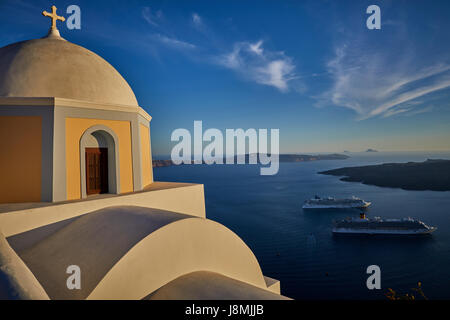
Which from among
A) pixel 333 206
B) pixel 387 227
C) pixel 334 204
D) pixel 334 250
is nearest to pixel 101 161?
pixel 334 250

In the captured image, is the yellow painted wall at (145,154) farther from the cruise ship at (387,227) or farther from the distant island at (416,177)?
the distant island at (416,177)

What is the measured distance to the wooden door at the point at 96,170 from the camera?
615 centimetres

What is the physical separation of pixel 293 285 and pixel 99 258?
1812 cm

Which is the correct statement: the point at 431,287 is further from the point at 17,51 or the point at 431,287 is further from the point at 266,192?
the point at 266,192

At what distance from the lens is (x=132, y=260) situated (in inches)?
130

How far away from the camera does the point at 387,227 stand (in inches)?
1081

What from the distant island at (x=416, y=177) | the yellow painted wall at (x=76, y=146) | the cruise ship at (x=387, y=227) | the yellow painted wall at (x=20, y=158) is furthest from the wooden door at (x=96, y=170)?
the distant island at (x=416, y=177)

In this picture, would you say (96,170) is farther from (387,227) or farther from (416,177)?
(416,177)

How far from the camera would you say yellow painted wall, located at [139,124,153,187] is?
290 inches

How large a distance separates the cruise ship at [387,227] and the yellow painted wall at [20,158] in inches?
1127

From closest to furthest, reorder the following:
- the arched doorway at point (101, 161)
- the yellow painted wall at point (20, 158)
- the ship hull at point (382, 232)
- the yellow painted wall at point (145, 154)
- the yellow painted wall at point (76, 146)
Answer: the yellow painted wall at point (20, 158) → the yellow painted wall at point (76, 146) → the arched doorway at point (101, 161) → the yellow painted wall at point (145, 154) → the ship hull at point (382, 232)

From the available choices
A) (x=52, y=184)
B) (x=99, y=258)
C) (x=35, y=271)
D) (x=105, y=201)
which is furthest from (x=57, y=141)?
(x=99, y=258)

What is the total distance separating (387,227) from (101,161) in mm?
29594

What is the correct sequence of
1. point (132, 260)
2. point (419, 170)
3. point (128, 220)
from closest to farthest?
1. point (132, 260)
2. point (128, 220)
3. point (419, 170)
